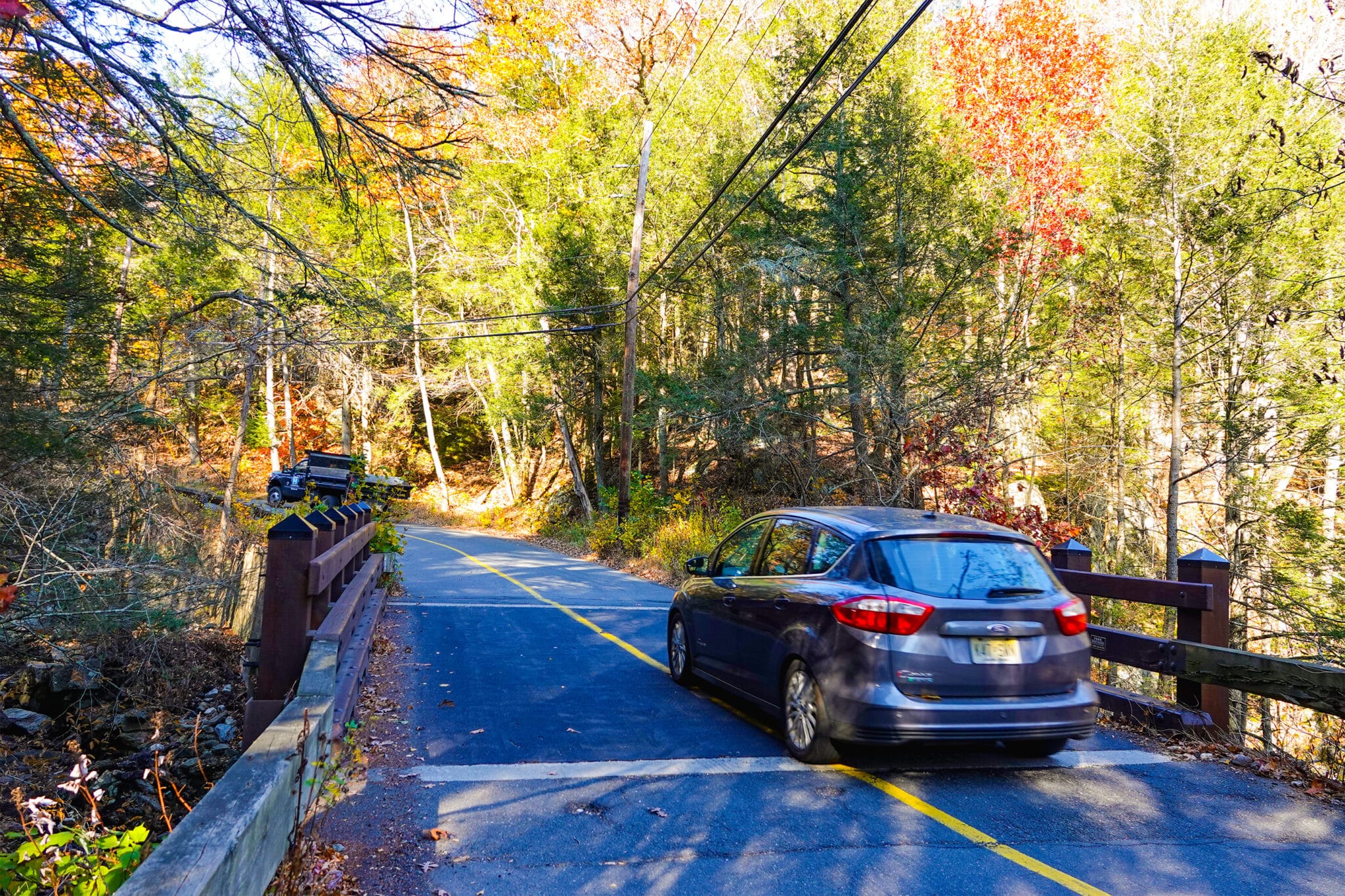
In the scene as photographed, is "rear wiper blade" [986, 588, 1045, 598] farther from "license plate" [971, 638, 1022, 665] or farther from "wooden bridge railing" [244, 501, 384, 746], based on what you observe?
"wooden bridge railing" [244, 501, 384, 746]

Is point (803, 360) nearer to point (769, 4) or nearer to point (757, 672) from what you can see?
point (769, 4)

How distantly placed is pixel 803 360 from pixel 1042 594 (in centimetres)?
1704

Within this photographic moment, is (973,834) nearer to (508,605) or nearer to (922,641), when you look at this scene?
(922,641)

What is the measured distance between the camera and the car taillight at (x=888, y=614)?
5.51 meters

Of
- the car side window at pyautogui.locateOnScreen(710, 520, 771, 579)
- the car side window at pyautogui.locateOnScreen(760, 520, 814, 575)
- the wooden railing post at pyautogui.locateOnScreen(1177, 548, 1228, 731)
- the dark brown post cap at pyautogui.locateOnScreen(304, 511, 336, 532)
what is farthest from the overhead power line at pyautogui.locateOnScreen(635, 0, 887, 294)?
the dark brown post cap at pyautogui.locateOnScreen(304, 511, 336, 532)

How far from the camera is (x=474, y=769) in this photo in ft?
18.9

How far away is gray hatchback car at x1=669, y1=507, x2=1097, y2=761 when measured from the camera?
17.9ft

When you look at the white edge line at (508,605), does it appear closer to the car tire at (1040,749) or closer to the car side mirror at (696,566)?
the car side mirror at (696,566)

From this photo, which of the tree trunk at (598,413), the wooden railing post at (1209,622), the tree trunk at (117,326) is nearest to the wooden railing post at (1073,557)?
the wooden railing post at (1209,622)

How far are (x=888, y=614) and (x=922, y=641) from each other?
26cm

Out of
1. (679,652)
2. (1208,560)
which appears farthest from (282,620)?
(1208,560)

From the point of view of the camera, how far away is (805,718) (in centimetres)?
605

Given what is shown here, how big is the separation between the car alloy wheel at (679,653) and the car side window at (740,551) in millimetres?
883

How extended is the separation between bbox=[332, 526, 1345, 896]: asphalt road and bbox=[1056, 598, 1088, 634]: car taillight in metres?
0.98
